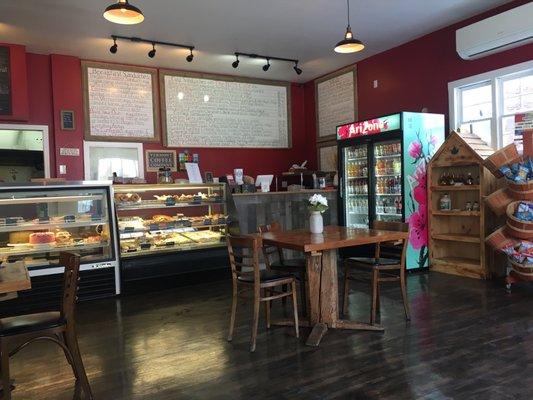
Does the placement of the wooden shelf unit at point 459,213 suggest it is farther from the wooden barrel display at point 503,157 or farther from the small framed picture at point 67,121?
the small framed picture at point 67,121

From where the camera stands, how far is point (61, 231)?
17.8ft

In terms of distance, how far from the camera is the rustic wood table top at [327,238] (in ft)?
11.5

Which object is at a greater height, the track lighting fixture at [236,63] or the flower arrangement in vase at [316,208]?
the track lighting fixture at [236,63]

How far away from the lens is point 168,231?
6.12 m

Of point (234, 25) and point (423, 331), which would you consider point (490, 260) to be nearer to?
point (423, 331)

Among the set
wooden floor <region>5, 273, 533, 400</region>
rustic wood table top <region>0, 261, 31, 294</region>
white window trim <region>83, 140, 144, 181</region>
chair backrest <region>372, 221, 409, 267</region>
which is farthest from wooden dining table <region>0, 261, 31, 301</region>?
white window trim <region>83, 140, 144, 181</region>

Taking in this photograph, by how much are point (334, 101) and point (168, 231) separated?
172 inches

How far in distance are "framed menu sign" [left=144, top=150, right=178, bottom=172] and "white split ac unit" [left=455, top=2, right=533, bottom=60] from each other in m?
4.98

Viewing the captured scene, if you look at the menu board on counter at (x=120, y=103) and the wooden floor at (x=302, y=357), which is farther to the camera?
the menu board on counter at (x=120, y=103)

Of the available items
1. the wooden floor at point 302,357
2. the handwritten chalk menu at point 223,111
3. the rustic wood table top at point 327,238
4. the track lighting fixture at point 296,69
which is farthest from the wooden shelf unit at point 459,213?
the handwritten chalk menu at point 223,111

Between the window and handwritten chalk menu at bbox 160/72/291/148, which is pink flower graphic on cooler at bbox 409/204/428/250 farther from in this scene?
handwritten chalk menu at bbox 160/72/291/148

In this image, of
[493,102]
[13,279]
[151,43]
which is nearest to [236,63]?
[151,43]

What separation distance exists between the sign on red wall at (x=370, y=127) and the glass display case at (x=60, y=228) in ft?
12.7

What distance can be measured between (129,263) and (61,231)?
3.04ft
